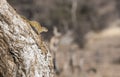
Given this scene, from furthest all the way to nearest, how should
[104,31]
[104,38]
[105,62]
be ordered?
[104,31], [104,38], [105,62]

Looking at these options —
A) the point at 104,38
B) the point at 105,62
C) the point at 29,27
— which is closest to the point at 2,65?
the point at 29,27

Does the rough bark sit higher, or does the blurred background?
the blurred background

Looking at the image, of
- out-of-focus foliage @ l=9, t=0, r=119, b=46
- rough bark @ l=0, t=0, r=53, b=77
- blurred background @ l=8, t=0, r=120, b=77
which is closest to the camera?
rough bark @ l=0, t=0, r=53, b=77

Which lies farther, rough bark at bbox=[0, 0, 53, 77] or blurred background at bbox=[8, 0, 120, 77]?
blurred background at bbox=[8, 0, 120, 77]

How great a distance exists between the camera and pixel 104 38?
2600 cm

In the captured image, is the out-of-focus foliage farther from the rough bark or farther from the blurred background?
the rough bark

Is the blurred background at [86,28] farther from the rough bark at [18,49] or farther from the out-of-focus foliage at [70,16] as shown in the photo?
the rough bark at [18,49]

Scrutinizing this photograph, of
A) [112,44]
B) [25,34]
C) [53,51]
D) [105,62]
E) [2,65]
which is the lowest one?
[2,65]

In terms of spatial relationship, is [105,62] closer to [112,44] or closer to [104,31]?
[112,44]

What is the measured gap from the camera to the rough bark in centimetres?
369

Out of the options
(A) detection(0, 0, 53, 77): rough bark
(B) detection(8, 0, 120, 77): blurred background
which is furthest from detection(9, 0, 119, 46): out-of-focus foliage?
(A) detection(0, 0, 53, 77): rough bark

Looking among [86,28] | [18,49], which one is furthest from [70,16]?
[18,49]

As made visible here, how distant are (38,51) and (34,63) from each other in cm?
11

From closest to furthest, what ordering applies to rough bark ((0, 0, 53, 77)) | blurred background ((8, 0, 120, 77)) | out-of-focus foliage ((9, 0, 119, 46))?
rough bark ((0, 0, 53, 77))
blurred background ((8, 0, 120, 77))
out-of-focus foliage ((9, 0, 119, 46))
